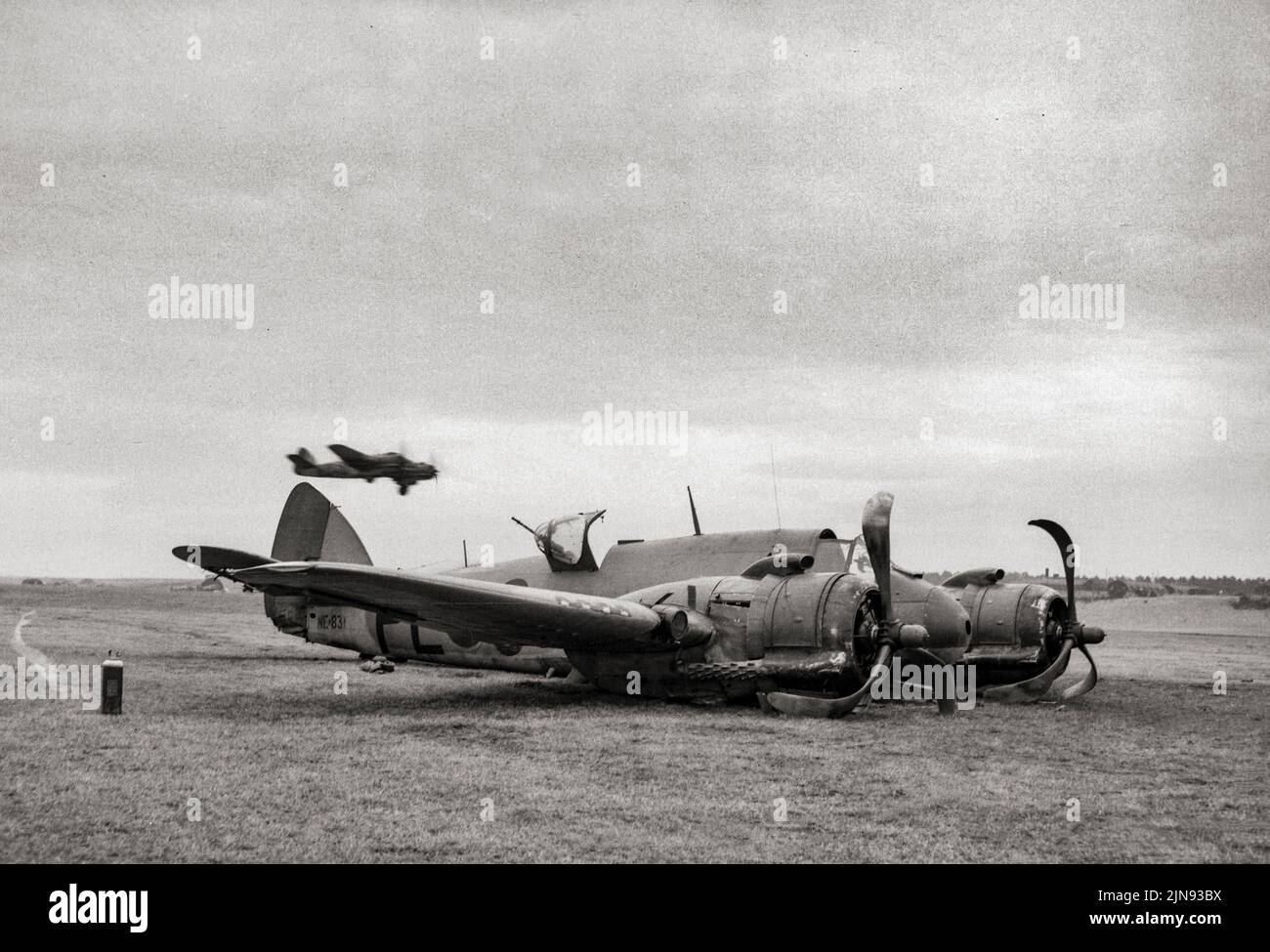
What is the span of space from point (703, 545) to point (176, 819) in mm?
9596

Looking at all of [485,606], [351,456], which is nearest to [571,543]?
[485,606]

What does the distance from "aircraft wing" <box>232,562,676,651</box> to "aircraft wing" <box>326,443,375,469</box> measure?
13.5 metres

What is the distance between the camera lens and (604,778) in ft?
27.6

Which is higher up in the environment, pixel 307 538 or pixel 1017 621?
pixel 307 538

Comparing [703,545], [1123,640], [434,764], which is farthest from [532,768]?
[1123,640]

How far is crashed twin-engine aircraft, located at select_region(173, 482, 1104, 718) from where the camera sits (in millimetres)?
11867

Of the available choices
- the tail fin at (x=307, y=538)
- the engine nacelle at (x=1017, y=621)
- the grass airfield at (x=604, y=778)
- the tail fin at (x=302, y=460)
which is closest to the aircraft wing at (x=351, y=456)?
the tail fin at (x=302, y=460)

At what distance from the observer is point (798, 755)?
9.53 meters

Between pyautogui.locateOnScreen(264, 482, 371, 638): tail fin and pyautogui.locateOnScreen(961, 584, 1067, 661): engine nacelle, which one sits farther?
pyautogui.locateOnScreen(264, 482, 371, 638): tail fin

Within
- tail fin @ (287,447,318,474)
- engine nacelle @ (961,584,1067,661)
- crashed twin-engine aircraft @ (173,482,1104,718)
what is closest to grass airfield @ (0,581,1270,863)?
crashed twin-engine aircraft @ (173,482,1104,718)

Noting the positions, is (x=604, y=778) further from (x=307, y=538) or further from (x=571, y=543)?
(x=307, y=538)

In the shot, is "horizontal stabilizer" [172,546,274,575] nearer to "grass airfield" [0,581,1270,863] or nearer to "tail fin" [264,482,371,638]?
"grass airfield" [0,581,1270,863]

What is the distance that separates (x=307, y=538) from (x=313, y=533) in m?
0.14
